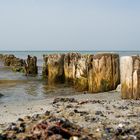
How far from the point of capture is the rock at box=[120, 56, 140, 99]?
33.7 feet

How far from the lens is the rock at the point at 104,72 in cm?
1351

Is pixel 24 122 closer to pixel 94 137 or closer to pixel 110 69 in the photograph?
pixel 94 137

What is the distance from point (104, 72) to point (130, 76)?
3.14m

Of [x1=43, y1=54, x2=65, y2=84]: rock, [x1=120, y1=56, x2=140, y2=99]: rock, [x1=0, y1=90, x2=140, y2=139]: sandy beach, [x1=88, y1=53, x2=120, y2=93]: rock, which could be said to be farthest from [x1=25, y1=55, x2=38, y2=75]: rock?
[x1=120, y1=56, x2=140, y2=99]: rock

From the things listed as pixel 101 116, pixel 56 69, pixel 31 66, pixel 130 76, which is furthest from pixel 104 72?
pixel 31 66

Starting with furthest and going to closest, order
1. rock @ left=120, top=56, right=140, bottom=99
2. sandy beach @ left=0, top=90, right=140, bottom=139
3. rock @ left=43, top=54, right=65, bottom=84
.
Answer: rock @ left=43, top=54, right=65, bottom=84, rock @ left=120, top=56, right=140, bottom=99, sandy beach @ left=0, top=90, right=140, bottom=139

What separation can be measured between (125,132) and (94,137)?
570 millimetres

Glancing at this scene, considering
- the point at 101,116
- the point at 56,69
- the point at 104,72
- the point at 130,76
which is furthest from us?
the point at 56,69

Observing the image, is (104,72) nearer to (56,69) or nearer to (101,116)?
(101,116)

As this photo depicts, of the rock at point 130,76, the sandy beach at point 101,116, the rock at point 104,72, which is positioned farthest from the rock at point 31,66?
the rock at point 130,76

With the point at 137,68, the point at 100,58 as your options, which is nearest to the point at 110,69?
the point at 100,58

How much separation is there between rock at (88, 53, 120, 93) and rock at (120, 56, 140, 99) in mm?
2716

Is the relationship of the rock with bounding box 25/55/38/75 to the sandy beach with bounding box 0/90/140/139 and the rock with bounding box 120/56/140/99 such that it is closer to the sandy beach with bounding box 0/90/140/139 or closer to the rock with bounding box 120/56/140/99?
the sandy beach with bounding box 0/90/140/139

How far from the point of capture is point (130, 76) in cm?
1058
